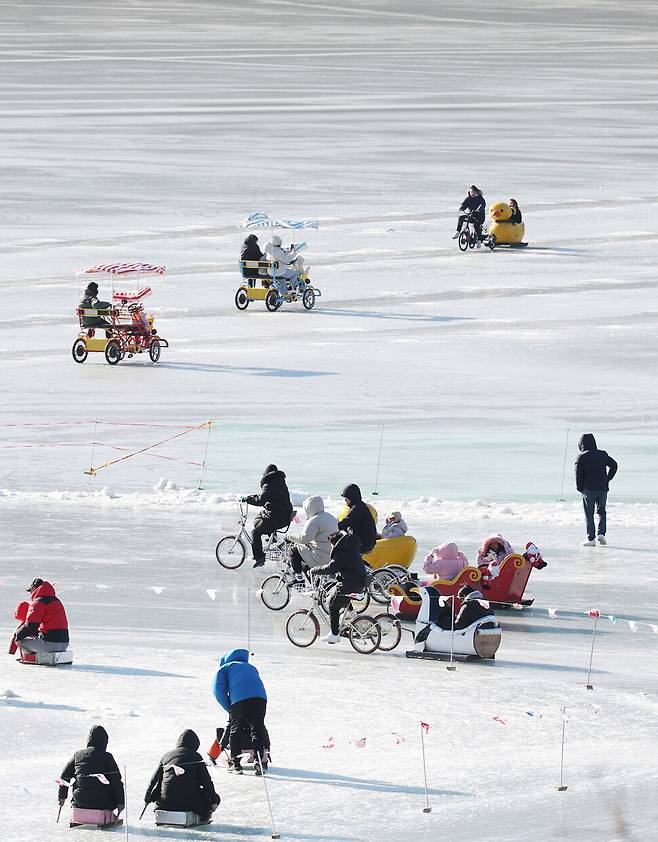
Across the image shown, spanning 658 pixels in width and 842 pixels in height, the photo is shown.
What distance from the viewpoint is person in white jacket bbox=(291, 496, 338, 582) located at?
14.1 metres

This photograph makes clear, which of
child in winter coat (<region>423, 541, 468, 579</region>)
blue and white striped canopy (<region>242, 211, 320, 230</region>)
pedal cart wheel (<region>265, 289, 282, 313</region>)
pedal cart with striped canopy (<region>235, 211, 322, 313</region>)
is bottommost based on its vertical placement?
child in winter coat (<region>423, 541, 468, 579</region>)

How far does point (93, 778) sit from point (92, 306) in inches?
688

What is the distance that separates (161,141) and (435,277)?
20.5 m

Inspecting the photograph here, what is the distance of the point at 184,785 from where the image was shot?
900 centimetres

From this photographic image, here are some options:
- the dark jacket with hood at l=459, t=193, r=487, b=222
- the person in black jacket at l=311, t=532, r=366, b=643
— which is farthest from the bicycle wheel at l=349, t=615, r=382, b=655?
the dark jacket with hood at l=459, t=193, r=487, b=222

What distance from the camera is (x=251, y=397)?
23.4 metres

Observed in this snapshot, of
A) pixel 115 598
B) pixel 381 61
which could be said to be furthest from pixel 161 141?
pixel 115 598

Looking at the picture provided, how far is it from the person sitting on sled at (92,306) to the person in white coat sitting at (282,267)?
4.59 m

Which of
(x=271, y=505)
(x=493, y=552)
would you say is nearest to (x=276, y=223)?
(x=271, y=505)

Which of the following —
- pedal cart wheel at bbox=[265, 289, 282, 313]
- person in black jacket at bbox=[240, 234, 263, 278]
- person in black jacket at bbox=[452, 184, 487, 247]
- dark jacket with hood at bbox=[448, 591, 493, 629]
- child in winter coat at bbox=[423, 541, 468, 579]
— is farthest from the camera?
person in black jacket at bbox=[452, 184, 487, 247]

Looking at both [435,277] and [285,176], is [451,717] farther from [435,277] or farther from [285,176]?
[285,176]

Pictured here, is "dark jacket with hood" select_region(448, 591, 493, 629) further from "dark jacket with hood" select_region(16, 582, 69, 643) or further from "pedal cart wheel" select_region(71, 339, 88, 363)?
Answer: "pedal cart wheel" select_region(71, 339, 88, 363)

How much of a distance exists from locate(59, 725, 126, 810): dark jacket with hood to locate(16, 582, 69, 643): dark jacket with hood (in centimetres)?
324

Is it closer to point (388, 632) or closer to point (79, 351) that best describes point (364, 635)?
point (388, 632)
